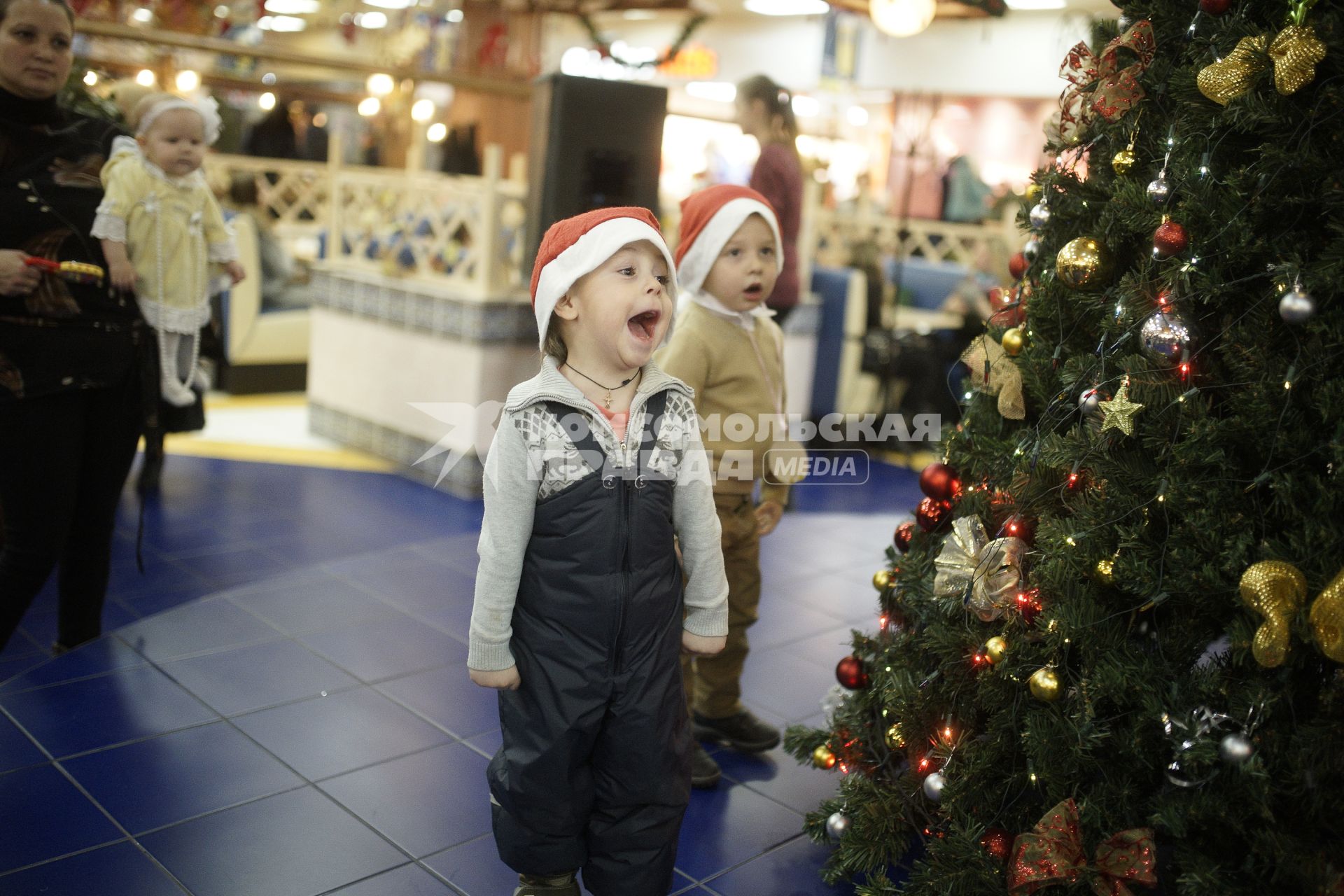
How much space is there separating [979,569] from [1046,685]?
246 millimetres

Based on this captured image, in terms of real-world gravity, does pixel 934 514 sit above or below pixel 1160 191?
below

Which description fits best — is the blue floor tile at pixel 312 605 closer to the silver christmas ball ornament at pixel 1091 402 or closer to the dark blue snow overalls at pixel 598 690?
the dark blue snow overalls at pixel 598 690

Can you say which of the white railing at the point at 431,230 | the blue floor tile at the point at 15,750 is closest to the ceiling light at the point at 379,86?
the white railing at the point at 431,230

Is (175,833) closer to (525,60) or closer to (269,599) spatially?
(269,599)

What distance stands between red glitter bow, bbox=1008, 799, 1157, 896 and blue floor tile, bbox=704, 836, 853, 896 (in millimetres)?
472

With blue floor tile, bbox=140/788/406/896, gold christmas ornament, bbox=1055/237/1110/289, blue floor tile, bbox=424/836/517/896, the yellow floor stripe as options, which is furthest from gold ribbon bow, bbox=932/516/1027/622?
the yellow floor stripe

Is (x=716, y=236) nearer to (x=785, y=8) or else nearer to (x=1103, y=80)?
(x=1103, y=80)

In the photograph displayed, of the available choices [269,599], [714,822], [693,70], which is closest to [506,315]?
[269,599]

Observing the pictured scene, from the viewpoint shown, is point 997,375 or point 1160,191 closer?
point 1160,191

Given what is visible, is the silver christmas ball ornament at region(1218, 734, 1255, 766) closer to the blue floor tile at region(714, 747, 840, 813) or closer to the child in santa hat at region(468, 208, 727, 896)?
the child in santa hat at region(468, 208, 727, 896)

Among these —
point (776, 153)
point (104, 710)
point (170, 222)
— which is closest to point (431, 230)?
point (776, 153)

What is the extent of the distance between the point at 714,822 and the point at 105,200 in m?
1.93

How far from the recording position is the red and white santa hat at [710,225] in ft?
7.60

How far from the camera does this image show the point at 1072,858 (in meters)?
1.65
